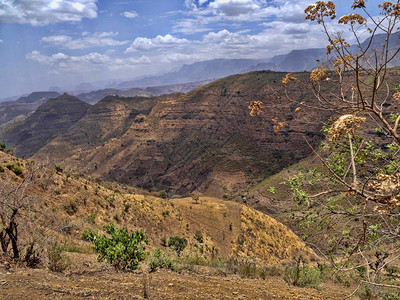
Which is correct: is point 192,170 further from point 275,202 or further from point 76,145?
point 76,145

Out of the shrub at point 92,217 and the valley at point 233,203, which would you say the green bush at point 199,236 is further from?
the shrub at point 92,217

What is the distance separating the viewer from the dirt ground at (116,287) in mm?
4984

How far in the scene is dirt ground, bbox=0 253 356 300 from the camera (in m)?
4.98

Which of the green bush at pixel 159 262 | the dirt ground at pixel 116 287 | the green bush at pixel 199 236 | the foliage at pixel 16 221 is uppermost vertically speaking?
the foliage at pixel 16 221

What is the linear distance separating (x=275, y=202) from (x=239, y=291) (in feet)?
172

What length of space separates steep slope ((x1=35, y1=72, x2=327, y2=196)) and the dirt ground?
55833 millimetres

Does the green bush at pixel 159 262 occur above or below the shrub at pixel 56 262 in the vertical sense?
below

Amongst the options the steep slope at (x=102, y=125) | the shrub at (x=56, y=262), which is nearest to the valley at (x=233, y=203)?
the shrub at (x=56, y=262)

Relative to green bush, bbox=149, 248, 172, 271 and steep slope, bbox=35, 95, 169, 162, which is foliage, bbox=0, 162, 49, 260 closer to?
green bush, bbox=149, 248, 172, 271

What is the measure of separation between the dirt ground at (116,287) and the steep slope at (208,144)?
55833 millimetres

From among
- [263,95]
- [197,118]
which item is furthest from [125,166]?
[263,95]

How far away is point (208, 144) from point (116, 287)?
87179 mm

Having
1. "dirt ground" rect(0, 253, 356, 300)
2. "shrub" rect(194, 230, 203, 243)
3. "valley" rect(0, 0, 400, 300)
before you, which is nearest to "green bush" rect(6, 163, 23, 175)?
"valley" rect(0, 0, 400, 300)

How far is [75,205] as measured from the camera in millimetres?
17500
